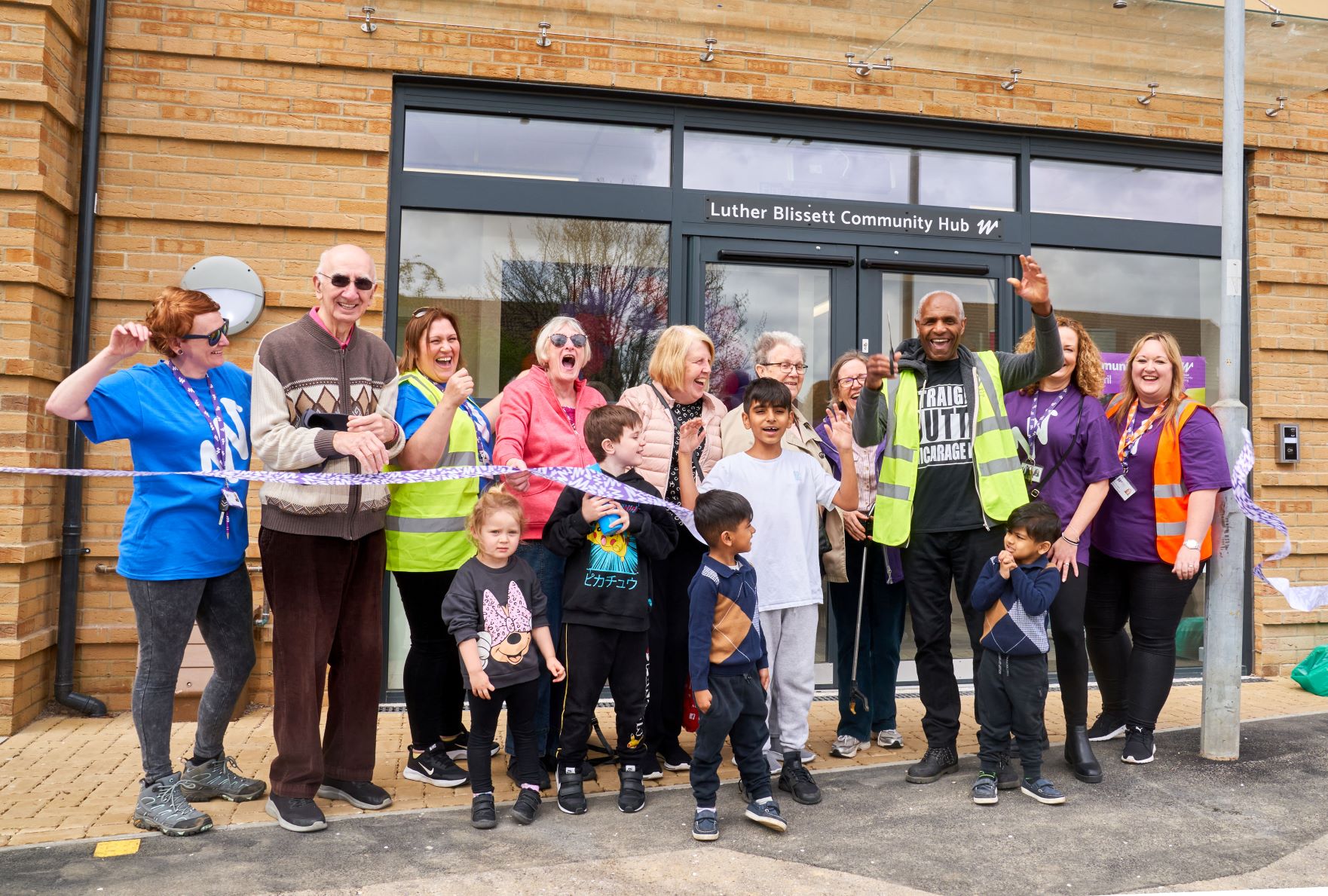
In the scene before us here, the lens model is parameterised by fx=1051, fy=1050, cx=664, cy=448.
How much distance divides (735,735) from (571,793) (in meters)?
0.70

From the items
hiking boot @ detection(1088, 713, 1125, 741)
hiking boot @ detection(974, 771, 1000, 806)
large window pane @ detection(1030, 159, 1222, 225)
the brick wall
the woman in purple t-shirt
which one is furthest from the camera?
large window pane @ detection(1030, 159, 1222, 225)

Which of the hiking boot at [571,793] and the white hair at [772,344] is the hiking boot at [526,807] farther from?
the white hair at [772,344]

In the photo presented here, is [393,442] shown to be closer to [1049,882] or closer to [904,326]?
[1049,882]

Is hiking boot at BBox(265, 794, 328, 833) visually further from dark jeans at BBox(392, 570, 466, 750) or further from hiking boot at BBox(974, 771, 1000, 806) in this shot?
hiking boot at BBox(974, 771, 1000, 806)

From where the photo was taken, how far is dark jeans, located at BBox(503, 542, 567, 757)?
4.58m

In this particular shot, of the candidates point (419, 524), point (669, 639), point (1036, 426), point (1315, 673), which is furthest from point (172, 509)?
point (1315, 673)

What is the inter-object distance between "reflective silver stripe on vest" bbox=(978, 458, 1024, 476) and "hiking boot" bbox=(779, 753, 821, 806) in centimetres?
150

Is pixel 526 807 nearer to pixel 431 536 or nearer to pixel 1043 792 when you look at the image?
pixel 431 536

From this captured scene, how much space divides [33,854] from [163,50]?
4.35m

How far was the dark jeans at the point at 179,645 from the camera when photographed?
3.95 meters

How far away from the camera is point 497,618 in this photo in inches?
160

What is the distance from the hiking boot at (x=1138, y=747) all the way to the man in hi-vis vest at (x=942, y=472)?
2.78 feet

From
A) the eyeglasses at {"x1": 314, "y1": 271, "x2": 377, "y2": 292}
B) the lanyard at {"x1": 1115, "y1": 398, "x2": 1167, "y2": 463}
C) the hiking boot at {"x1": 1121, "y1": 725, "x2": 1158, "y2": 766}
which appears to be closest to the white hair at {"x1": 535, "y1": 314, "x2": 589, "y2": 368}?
the eyeglasses at {"x1": 314, "y1": 271, "x2": 377, "y2": 292}

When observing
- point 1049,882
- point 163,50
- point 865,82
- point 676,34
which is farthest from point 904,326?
point 163,50
